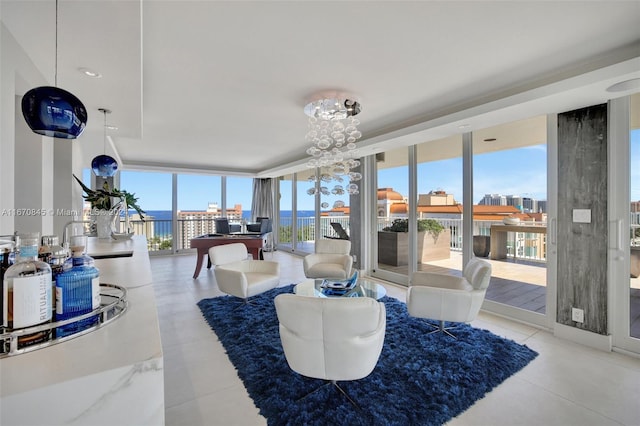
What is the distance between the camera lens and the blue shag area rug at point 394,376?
6.33 feet

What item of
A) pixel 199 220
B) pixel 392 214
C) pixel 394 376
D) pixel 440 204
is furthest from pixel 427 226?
pixel 199 220

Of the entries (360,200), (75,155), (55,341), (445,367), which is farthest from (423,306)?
(75,155)

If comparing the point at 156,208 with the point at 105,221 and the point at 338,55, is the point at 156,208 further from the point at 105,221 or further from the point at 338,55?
the point at 338,55

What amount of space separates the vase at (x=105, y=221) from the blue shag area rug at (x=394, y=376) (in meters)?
1.70

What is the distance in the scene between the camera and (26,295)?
0.87 metres

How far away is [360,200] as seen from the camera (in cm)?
589

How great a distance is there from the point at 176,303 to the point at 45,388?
3915mm

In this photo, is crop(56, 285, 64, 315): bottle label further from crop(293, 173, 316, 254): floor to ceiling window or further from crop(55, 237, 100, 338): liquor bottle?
crop(293, 173, 316, 254): floor to ceiling window

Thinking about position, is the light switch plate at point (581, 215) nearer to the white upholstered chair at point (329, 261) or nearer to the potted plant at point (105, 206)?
the white upholstered chair at point (329, 261)

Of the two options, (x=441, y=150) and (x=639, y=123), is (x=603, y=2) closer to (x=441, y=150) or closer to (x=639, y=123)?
(x=639, y=123)

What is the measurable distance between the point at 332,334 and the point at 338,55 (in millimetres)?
2170

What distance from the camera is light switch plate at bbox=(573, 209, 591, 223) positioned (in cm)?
297

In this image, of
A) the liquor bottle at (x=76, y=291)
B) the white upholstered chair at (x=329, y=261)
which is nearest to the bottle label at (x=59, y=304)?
the liquor bottle at (x=76, y=291)

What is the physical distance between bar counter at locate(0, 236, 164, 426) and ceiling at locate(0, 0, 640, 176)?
5.57 ft
